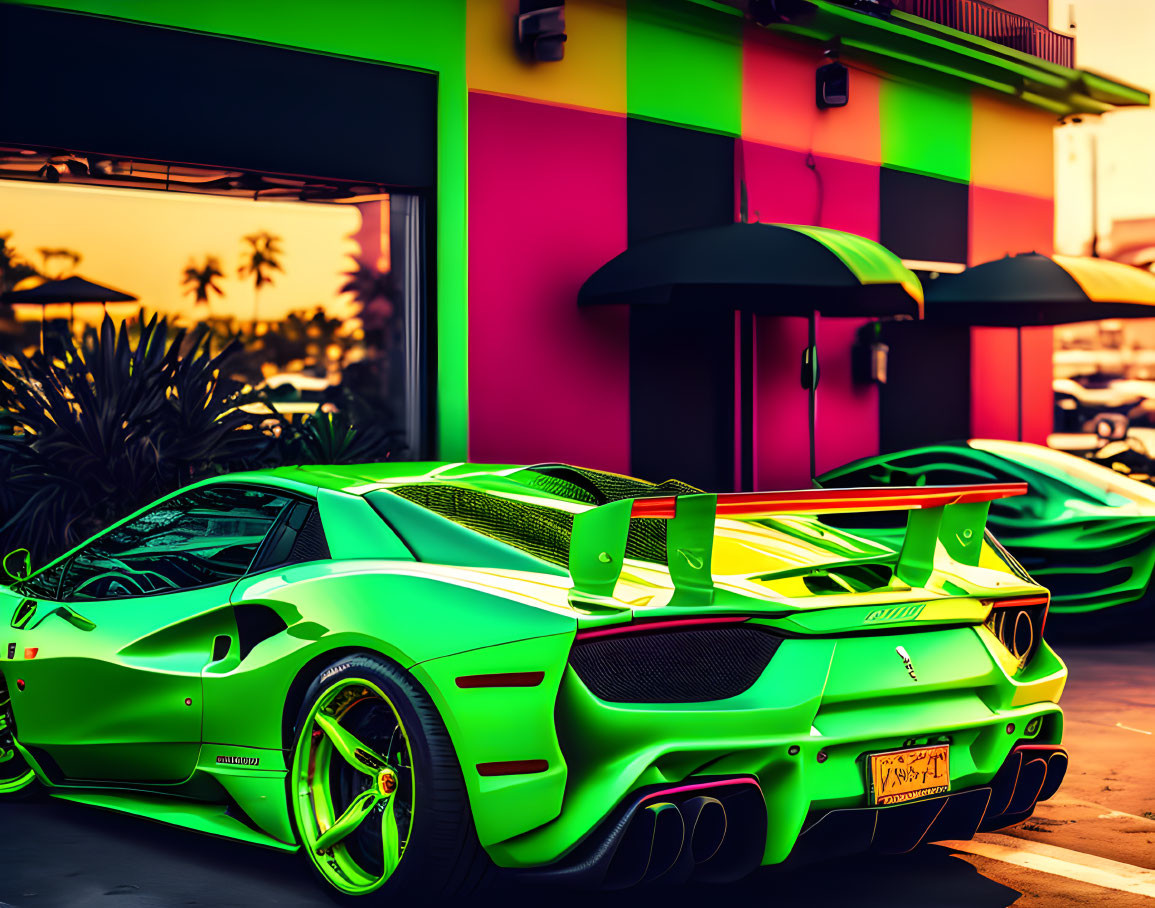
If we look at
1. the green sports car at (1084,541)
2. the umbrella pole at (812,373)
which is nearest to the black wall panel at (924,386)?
the umbrella pole at (812,373)

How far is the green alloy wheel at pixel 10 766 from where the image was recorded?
5.52m

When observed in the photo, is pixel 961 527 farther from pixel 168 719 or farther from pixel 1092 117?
pixel 1092 117

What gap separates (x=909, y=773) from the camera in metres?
4.02

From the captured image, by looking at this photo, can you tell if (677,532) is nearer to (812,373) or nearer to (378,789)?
(378,789)

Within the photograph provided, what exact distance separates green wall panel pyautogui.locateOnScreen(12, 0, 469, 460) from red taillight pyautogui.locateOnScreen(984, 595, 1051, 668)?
808 centimetres

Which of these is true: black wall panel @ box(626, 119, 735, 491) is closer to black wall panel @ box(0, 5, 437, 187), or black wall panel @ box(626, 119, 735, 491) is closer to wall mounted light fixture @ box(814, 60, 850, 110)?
wall mounted light fixture @ box(814, 60, 850, 110)

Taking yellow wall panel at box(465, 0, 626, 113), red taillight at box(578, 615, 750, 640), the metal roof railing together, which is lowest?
red taillight at box(578, 615, 750, 640)

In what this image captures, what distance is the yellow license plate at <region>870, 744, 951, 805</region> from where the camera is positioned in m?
3.96

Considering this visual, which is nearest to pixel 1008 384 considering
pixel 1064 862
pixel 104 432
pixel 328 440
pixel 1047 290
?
pixel 1047 290

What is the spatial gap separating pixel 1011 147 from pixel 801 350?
5242 mm

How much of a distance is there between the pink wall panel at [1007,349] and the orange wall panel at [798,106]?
90.0 inches

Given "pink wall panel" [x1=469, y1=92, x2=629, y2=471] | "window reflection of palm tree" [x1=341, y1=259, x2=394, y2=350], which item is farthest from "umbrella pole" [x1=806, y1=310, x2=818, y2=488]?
"window reflection of palm tree" [x1=341, y1=259, x2=394, y2=350]

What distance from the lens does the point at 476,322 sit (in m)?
12.5

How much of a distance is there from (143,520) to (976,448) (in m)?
6.83
